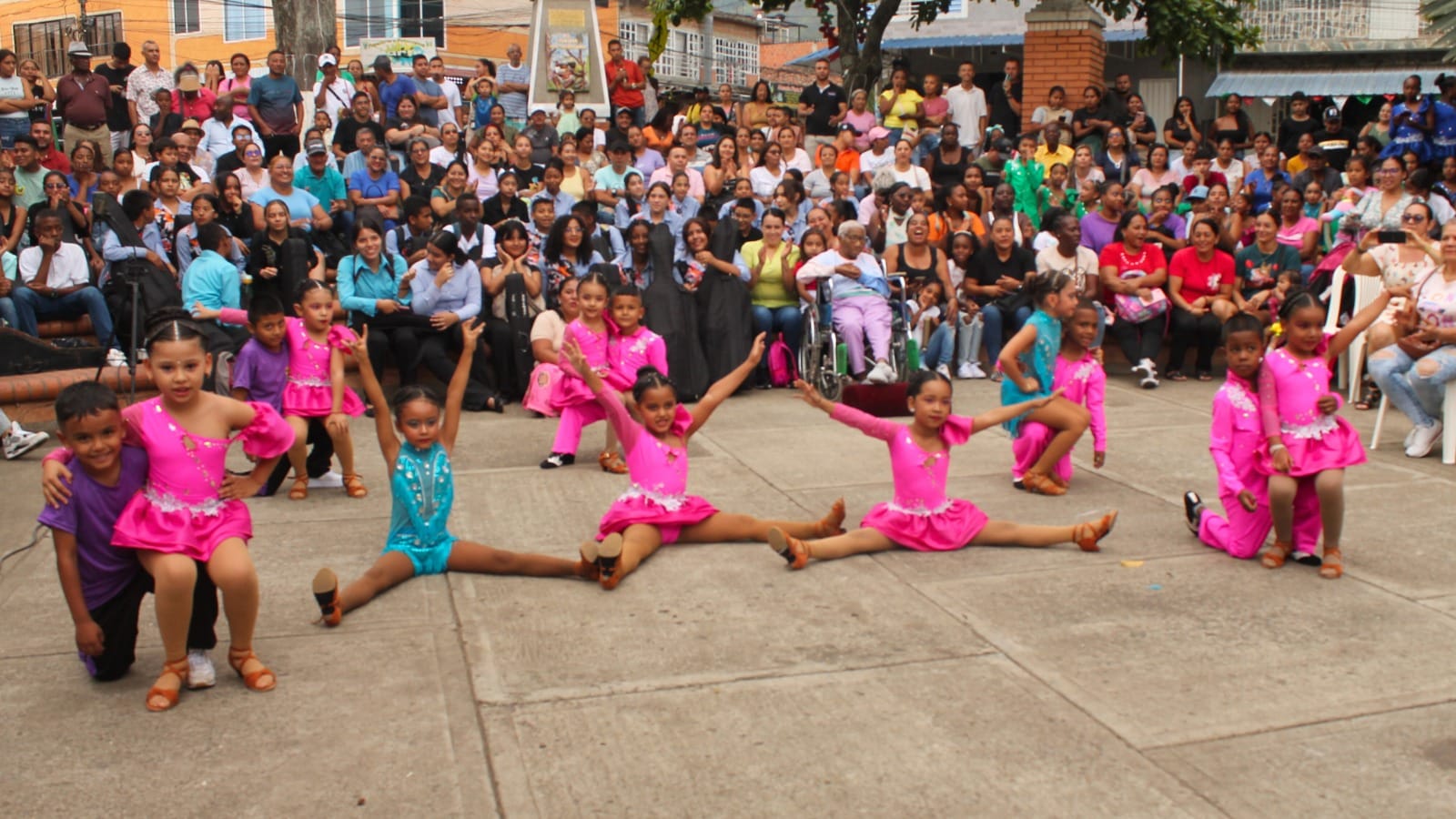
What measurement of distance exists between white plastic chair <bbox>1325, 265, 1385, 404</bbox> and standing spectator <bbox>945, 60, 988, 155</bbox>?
247 inches

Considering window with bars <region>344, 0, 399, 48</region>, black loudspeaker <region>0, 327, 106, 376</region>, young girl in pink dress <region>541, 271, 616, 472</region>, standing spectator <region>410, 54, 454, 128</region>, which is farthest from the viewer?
window with bars <region>344, 0, 399, 48</region>

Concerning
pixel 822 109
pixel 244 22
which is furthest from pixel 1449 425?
pixel 244 22

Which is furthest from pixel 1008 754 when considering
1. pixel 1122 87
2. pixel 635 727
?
pixel 1122 87

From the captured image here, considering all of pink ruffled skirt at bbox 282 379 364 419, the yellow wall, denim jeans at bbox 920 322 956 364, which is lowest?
denim jeans at bbox 920 322 956 364

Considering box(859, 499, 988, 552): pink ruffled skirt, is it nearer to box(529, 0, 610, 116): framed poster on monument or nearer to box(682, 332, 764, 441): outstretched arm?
box(682, 332, 764, 441): outstretched arm

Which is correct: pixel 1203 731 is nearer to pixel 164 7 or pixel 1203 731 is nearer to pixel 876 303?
pixel 876 303

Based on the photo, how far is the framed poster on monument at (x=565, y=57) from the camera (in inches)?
635

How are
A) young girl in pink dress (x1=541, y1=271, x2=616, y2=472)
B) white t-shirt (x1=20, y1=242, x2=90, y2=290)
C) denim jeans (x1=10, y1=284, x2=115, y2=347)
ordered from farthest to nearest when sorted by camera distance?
white t-shirt (x1=20, y1=242, x2=90, y2=290), denim jeans (x1=10, y1=284, x2=115, y2=347), young girl in pink dress (x1=541, y1=271, x2=616, y2=472)

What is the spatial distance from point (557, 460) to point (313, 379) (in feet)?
4.82

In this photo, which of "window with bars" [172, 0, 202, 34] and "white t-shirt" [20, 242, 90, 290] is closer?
"white t-shirt" [20, 242, 90, 290]

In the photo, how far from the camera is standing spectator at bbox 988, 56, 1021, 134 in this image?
17.0 metres

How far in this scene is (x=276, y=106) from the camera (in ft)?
47.3

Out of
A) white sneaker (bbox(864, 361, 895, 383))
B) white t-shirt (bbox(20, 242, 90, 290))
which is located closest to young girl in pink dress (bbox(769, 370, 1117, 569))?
white sneaker (bbox(864, 361, 895, 383))

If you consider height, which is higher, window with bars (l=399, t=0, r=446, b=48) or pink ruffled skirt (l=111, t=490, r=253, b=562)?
window with bars (l=399, t=0, r=446, b=48)
